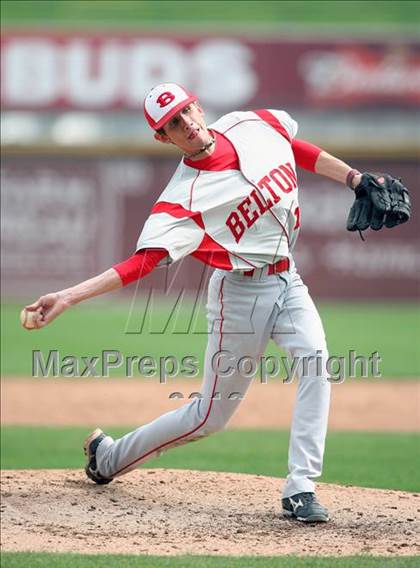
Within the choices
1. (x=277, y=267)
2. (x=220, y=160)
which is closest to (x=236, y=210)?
(x=220, y=160)

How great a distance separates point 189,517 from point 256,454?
7.67 feet

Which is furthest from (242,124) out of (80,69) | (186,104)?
(80,69)

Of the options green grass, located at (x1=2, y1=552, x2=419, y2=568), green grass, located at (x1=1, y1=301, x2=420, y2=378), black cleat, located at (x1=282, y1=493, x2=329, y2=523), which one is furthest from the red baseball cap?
green grass, located at (x1=1, y1=301, x2=420, y2=378)

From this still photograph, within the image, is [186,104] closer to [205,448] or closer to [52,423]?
[205,448]

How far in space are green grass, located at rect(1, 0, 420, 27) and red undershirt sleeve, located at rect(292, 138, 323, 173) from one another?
72.5ft

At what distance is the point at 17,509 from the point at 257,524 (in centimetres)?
110

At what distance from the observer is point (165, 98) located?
4953 millimetres

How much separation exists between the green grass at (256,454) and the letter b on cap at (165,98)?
8.16 feet

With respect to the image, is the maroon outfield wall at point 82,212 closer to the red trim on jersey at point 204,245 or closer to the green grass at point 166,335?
the green grass at point 166,335

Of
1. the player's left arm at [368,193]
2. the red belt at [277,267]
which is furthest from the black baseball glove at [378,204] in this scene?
the red belt at [277,267]

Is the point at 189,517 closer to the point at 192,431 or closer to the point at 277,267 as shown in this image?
the point at 192,431

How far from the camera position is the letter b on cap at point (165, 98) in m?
4.94

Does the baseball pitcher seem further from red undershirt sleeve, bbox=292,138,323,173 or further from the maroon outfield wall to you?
the maroon outfield wall

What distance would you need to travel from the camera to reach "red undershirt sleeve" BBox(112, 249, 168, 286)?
4676mm
